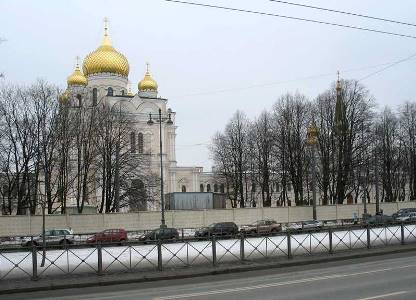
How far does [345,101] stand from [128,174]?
87.3 feet

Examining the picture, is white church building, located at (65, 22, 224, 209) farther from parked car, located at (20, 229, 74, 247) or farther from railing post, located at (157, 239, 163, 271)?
railing post, located at (157, 239, 163, 271)

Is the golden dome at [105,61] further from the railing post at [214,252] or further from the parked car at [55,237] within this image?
the railing post at [214,252]

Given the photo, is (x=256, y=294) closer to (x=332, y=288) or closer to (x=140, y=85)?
(x=332, y=288)

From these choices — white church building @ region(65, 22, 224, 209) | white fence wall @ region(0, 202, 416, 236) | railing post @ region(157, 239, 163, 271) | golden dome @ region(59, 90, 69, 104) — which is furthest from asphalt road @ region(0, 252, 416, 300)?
white church building @ region(65, 22, 224, 209)

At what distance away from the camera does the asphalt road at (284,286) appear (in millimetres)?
11125

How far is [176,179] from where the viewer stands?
7900 cm

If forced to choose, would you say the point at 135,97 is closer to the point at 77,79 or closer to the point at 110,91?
the point at 110,91

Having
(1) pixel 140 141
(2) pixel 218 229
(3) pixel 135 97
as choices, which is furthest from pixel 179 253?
(3) pixel 135 97

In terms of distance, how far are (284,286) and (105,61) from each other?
61.5m

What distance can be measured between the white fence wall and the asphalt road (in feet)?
96.6

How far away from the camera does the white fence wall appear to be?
4222 cm

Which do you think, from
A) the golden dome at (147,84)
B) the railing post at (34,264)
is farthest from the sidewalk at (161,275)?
the golden dome at (147,84)

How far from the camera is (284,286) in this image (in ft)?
42.2

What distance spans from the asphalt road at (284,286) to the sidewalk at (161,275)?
1.25 feet
